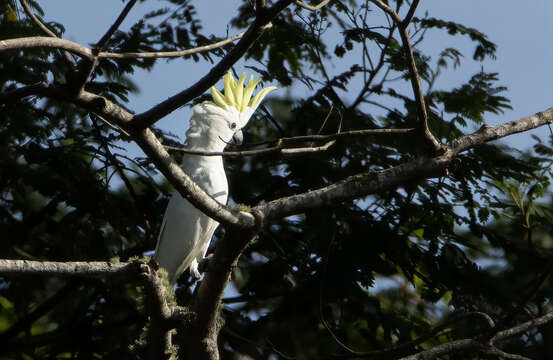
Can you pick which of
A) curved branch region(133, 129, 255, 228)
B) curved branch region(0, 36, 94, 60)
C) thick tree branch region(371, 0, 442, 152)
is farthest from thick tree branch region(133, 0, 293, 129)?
thick tree branch region(371, 0, 442, 152)

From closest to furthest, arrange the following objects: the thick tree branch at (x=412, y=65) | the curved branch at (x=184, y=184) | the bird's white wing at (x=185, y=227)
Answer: the curved branch at (x=184, y=184), the thick tree branch at (x=412, y=65), the bird's white wing at (x=185, y=227)

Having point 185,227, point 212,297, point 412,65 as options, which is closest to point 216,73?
point 412,65

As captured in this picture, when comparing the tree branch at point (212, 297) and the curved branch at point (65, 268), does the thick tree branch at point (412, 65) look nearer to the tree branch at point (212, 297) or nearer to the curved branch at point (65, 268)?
the tree branch at point (212, 297)

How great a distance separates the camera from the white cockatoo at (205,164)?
11.5ft

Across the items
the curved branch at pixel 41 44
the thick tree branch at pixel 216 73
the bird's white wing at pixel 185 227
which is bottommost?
the thick tree branch at pixel 216 73

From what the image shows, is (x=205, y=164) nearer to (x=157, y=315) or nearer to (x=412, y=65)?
(x=157, y=315)

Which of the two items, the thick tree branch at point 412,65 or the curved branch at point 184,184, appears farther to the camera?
the thick tree branch at point 412,65

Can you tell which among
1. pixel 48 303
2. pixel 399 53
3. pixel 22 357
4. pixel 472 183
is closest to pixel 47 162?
pixel 48 303

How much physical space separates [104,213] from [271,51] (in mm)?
1353

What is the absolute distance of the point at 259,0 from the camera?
1762mm

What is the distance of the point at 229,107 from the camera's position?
362 cm

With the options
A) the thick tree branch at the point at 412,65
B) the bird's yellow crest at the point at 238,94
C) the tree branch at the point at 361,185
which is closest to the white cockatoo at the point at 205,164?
the bird's yellow crest at the point at 238,94

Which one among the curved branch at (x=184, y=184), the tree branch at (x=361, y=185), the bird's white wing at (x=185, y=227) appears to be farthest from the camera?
the bird's white wing at (x=185, y=227)

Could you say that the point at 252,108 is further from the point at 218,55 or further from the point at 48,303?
the point at 48,303
